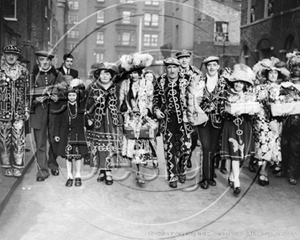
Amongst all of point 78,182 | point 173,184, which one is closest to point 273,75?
point 173,184

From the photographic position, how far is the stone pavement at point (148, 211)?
12.7ft

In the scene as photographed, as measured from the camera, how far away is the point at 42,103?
568cm

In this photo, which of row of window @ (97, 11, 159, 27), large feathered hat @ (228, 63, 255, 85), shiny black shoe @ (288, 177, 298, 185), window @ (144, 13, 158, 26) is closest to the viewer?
large feathered hat @ (228, 63, 255, 85)

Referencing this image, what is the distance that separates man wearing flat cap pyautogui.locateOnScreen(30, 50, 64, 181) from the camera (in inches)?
222

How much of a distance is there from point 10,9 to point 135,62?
3556mm

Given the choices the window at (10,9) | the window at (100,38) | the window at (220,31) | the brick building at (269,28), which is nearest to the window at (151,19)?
the window at (100,38)

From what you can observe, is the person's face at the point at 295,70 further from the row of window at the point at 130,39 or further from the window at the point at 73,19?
the row of window at the point at 130,39

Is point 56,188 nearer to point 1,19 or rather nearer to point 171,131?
point 171,131

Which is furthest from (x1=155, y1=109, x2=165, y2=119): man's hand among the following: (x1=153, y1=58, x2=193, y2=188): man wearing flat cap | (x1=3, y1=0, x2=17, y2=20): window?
(x1=3, y1=0, x2=17, y2=20): window

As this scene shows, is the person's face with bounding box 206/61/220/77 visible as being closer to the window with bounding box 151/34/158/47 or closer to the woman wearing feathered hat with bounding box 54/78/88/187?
the woman wearing feathered hat with bounding box 54/78/88/187

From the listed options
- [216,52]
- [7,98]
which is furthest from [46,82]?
[216,52]

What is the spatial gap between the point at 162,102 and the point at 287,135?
76.6 inches

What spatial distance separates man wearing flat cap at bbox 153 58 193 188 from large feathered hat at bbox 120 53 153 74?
27 cm

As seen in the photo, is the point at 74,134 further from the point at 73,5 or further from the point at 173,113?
the point at 73,5
